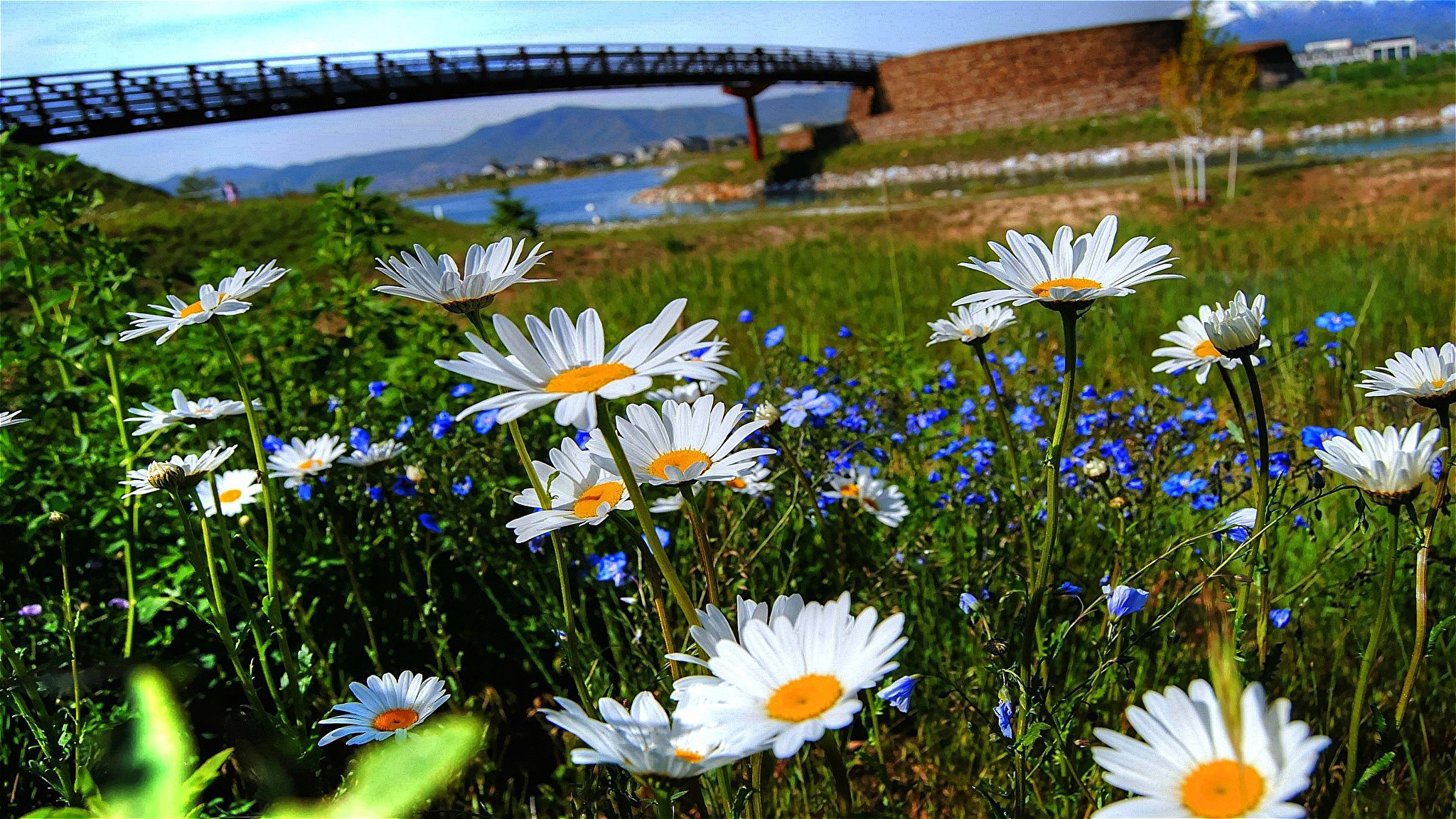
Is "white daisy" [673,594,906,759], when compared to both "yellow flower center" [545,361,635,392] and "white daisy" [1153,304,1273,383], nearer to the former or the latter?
"yellow flower center" [545,361,635,392]

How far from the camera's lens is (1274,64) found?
103 feet

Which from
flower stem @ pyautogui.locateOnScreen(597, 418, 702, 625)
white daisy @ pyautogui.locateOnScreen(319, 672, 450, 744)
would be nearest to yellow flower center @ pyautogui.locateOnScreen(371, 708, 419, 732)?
white daisy @ pyautogui.locateOnScreen(319, 672, 450, 744)

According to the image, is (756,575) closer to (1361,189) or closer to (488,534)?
(488,534)

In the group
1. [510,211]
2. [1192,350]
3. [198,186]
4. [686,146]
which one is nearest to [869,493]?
[1192,350]

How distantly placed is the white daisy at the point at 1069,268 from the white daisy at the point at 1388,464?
236mm

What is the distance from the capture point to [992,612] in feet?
5.37

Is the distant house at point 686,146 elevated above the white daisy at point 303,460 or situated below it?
above

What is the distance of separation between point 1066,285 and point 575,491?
554 mm

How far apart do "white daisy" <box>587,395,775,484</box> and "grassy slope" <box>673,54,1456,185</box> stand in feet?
76.1

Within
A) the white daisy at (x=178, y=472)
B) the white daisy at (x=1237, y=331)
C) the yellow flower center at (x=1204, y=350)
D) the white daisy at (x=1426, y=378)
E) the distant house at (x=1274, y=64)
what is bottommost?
the yellow flower center at (x=1204, y=350)

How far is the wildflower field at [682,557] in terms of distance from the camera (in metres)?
0.68

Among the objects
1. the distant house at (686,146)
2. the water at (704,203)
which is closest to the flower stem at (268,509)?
the water at (704,203)

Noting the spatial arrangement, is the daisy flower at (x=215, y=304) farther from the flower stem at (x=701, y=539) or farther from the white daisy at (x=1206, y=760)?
the white daisy at (x=1206, y=760)

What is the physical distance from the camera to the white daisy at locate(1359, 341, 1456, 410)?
926mm
